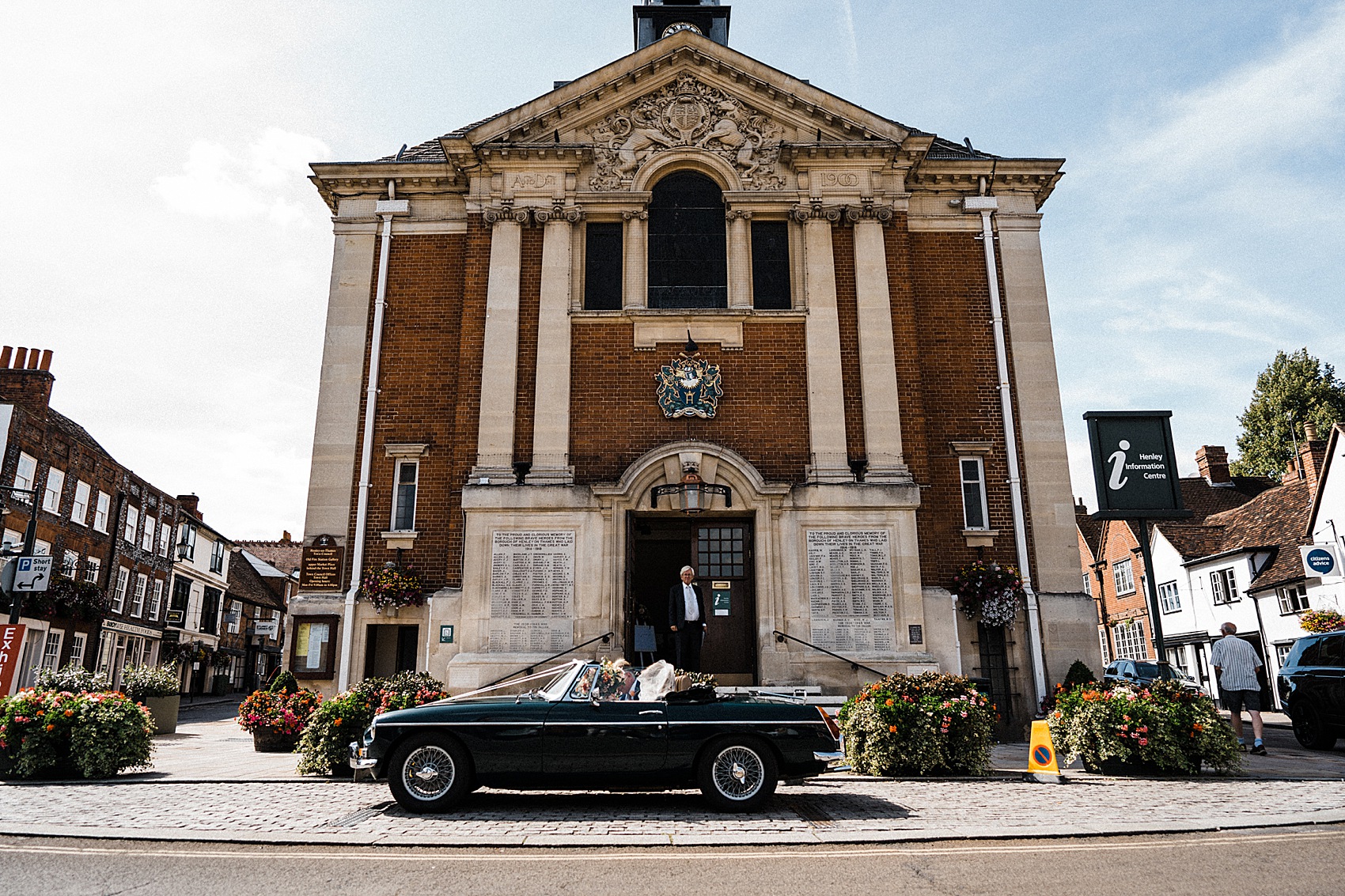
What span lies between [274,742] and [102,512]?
27.7 metres

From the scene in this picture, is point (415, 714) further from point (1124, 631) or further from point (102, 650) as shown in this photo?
point (1124, 631)

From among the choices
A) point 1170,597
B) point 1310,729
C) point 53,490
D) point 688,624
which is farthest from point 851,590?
point 53,490

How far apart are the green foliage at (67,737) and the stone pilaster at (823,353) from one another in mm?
11745

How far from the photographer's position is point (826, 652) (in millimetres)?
16188

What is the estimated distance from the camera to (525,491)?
17.1 m

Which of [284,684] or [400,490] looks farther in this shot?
[400,490]

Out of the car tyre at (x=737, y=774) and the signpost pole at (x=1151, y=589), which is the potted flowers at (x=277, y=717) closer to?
the car tyre at (x=737, y=774)

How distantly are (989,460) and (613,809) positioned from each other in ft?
40.3

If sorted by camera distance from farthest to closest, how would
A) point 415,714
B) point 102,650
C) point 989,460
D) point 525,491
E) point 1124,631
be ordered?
point 1124,631, point 102,650, point 989,460, point 525,491, point 415,714

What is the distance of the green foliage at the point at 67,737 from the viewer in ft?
36.7

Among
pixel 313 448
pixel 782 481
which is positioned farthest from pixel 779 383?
pixel 313 448

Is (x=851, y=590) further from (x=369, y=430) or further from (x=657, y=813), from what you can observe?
(x=369, y=430)

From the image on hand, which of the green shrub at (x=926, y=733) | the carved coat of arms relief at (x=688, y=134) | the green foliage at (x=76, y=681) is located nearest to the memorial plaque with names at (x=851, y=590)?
the green shrub at (x=926, y=733)

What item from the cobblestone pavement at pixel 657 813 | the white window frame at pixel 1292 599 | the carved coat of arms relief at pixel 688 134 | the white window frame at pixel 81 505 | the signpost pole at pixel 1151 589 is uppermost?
the carved coat of arms relief at pixel 688 134
